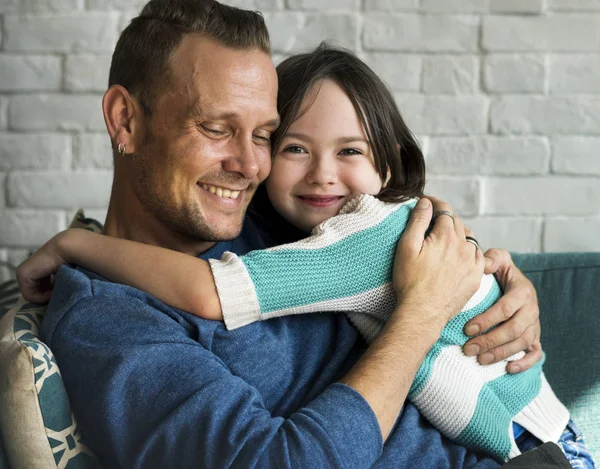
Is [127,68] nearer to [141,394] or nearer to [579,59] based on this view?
[141,394]

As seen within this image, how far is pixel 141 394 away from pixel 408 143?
41.6 inches

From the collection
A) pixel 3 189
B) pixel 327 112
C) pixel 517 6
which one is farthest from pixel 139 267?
pixel 517 6

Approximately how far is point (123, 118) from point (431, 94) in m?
1.12

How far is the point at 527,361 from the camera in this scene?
1.74 metres

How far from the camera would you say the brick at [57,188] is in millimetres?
2510

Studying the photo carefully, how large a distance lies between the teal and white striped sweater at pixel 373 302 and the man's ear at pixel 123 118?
42 centimetres

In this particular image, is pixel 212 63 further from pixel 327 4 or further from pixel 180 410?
pixel 327 4

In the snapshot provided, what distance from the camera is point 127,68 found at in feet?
5.80

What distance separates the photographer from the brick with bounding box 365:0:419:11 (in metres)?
2.45

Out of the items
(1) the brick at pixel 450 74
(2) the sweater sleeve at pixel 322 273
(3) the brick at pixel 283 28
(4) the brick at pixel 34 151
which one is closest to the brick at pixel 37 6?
(4) the brick at pixel 34 151

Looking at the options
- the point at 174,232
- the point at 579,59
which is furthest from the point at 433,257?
the point at 579,59

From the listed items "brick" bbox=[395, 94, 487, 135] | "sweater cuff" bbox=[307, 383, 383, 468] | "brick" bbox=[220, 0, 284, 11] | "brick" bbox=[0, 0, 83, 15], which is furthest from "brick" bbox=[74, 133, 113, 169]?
"sweater cuff" bbox=[307, 383, 383, 468]

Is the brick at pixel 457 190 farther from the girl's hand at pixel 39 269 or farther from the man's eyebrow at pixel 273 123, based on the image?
the girl's hand at pixel 39 269

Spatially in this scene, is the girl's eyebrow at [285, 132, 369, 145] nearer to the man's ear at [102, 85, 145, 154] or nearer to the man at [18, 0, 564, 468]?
the man at [18, 0, 564, 468]
